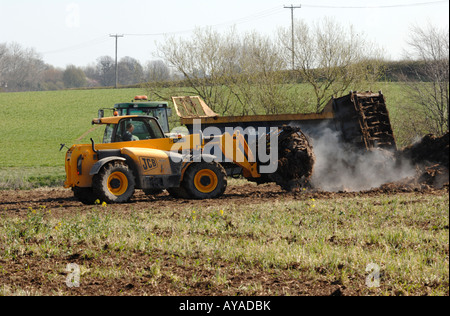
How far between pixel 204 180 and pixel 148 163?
1539 millimetres

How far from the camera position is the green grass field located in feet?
80.9

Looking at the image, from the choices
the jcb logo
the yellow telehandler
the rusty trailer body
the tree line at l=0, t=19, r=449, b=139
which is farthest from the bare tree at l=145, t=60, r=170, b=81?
the jcb logo

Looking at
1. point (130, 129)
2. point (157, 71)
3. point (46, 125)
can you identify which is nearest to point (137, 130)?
point (130, 129)

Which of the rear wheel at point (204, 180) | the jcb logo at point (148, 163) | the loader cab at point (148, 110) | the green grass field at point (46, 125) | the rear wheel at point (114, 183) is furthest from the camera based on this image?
the green grass field at point (46, 125)

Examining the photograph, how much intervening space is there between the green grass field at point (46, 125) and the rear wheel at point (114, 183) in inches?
323

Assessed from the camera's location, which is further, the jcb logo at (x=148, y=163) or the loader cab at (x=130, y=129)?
the loader cab at (x=130, y=129)

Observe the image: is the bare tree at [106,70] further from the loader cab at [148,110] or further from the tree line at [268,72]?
the loader cab at [148,110]

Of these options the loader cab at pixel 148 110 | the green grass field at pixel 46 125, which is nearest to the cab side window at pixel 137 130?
the loader cab at pixel 148 110

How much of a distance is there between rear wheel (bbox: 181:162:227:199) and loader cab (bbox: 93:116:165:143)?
115cm

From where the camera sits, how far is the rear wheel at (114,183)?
1265 cm

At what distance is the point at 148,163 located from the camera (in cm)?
1302

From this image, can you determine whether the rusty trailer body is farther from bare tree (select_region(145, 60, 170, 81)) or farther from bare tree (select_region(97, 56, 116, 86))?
bare tree (select_region(97, 56, 116, 86))
